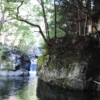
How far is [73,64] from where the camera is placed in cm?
1198

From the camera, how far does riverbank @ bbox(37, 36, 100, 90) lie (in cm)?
1114

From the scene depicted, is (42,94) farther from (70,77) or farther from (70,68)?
(70,68)

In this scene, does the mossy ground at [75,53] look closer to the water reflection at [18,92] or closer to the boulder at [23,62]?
the water reflection at [18,92]

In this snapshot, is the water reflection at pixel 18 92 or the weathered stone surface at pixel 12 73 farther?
the weathered stone surface at pixel 12 73

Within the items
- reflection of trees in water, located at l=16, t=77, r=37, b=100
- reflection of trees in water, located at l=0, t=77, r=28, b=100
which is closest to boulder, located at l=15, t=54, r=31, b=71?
reflection of trees in water, located at l=0, t=77, r=28, b=100

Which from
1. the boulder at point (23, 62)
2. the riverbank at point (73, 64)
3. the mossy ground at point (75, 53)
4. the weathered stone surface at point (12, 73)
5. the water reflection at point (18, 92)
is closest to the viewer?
the water reflection at point (18, 92)

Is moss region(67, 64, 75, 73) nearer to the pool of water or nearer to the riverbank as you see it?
the riverbank

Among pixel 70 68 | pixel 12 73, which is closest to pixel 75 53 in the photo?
pixel 70 68

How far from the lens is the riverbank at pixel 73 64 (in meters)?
11.1

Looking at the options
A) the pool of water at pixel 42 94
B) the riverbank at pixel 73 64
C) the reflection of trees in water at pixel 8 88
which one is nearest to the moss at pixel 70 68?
the riverbank at pixel 73 64

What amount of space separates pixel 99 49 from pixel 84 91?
489 cm

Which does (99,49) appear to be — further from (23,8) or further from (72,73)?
(23,8)

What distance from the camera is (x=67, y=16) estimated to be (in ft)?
54.9

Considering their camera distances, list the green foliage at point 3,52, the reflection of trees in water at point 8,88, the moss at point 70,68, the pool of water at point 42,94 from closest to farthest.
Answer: the pool of water at point 42,94 → the reflection of trees in water at point 8,88 → the moss at point 70,68 → the green foliage at point 3,52
